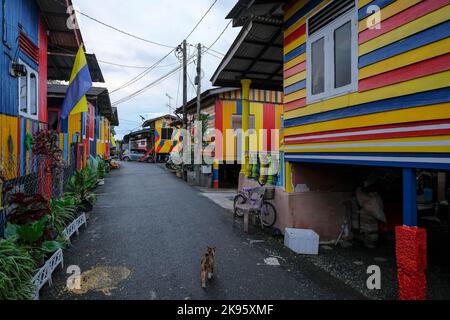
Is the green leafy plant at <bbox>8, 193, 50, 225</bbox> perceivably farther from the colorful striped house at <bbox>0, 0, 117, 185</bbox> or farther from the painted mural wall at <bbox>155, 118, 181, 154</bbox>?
the painted mural wall at <bbox>155, 118, 181, 154</bbox>

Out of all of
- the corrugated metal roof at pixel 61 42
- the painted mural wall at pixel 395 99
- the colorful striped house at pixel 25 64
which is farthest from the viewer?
the corrugated metal roof at pixel 61 42

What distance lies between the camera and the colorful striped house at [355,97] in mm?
3234

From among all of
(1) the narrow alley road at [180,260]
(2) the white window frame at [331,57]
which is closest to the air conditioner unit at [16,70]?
(1) the narrow alley road at [180,260]

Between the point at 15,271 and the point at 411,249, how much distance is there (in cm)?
469

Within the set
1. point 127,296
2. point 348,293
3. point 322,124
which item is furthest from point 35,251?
point 322,124

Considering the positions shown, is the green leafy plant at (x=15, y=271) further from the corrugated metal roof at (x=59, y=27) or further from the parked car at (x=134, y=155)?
the parked car at (x=134, y=155)

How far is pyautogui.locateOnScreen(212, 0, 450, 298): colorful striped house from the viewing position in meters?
3.23

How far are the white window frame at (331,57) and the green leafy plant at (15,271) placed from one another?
16.6 ft

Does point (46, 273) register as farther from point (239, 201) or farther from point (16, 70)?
point (239, 201)

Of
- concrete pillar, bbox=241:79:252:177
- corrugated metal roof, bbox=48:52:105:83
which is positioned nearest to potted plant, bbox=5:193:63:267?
corrugated metal roof, bbox=48:52:105:83

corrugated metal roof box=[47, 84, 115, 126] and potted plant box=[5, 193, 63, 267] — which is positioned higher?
corrugated metal roof box=[47, 84, 115, 126]

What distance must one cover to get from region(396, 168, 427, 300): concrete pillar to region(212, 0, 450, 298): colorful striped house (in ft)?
0.04

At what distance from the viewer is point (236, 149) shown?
53.1ft
